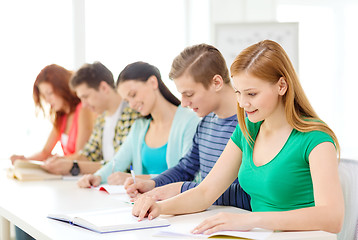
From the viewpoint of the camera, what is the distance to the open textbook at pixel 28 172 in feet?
8.86

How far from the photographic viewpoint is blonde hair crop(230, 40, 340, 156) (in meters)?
1.48

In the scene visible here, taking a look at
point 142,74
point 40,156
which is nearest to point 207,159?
point 142,74

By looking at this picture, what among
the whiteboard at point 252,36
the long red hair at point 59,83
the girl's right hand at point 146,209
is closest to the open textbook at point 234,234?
the girl's right hand at point 146,209

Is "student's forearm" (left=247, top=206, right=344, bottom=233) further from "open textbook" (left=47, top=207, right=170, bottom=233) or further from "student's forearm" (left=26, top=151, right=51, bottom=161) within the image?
"student's forearm" (left=26, top=151, right=51, bottom=161)

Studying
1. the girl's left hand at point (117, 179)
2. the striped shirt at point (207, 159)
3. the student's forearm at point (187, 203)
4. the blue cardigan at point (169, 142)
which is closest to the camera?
the student's forearm at point (187, 203)

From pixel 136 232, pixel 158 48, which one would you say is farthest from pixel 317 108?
pixel 136 232

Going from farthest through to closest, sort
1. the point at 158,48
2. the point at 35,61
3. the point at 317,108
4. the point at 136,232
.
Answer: the point at 158,48
the point at 317,108
the point at 35,61
the point at 136,232

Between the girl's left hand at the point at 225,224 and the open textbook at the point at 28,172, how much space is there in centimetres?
159

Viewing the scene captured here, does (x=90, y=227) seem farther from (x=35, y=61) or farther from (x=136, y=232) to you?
(x=35, y=61)

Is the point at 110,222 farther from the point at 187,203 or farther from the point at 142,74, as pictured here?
the point at 142,74

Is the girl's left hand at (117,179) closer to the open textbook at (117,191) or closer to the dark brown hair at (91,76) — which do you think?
the open textbook at (117,191)

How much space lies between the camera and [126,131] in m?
2.90

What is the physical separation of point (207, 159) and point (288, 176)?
0.61m

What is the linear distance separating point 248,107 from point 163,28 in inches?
136
